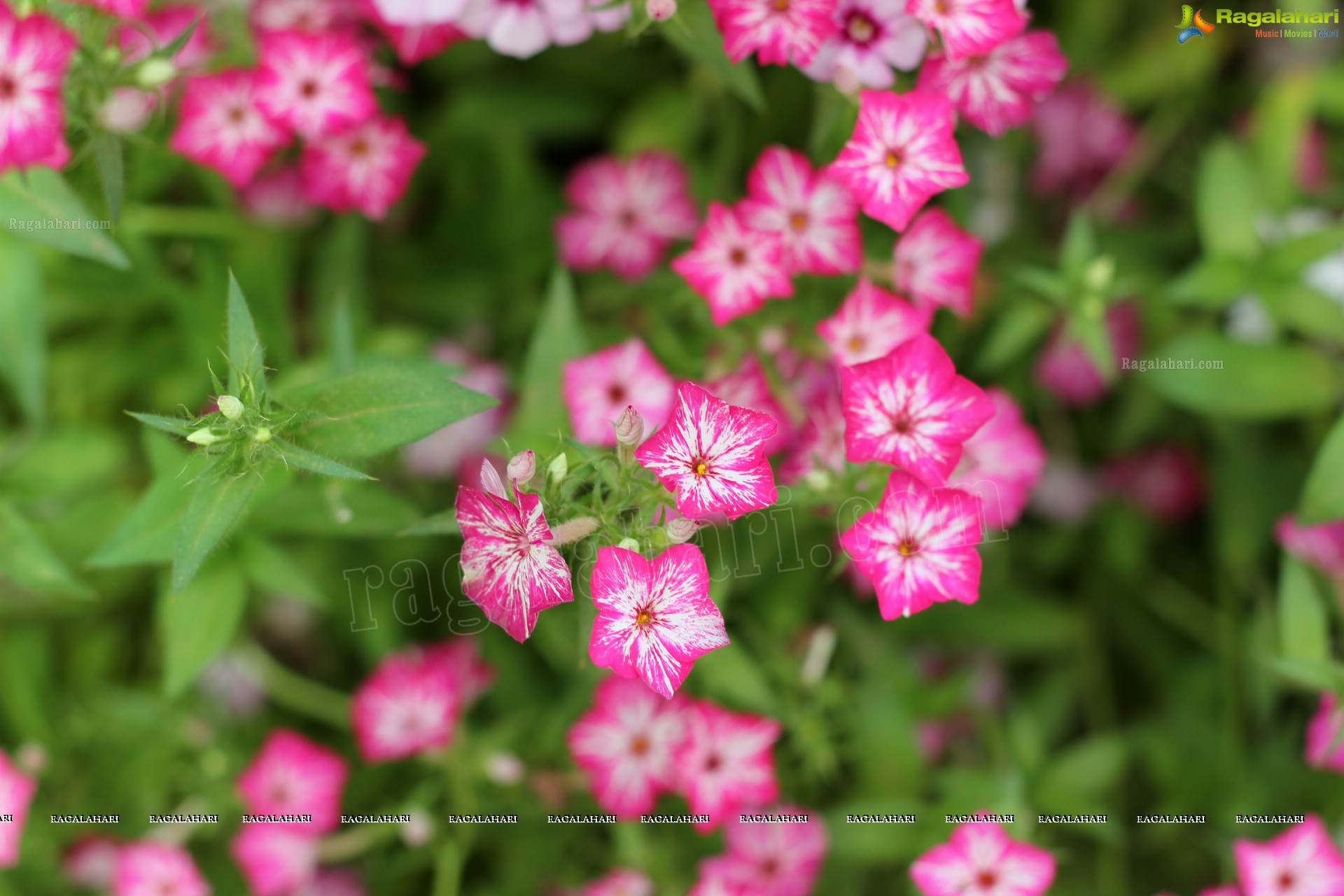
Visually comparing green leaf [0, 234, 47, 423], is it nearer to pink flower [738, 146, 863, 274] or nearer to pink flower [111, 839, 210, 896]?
pink flower [111, 839, 210, 896]

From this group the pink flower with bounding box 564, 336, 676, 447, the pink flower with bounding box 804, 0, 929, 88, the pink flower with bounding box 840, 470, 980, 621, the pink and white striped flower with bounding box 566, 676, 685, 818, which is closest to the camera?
the pink flower with bounding box 840, 470, 980, 621

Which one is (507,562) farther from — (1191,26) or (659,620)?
(1191,26)

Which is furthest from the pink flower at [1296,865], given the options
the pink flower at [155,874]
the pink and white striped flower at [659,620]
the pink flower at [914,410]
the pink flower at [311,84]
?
the pink flower at [311,84]

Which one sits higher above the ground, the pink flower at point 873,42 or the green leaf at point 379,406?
the pink flower at point 873,42

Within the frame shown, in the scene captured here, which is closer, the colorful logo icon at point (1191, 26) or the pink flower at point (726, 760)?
the pink flower at point (726, 760)

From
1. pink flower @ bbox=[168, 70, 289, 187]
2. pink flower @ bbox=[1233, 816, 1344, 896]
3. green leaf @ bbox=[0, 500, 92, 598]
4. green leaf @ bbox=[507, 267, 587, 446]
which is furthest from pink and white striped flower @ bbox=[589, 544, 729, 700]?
pink flower @ bbox=[168, 70, 289, 187]

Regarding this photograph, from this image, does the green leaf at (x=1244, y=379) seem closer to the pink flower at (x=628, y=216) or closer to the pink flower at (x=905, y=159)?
the pink flower at (x=905, y=159)
